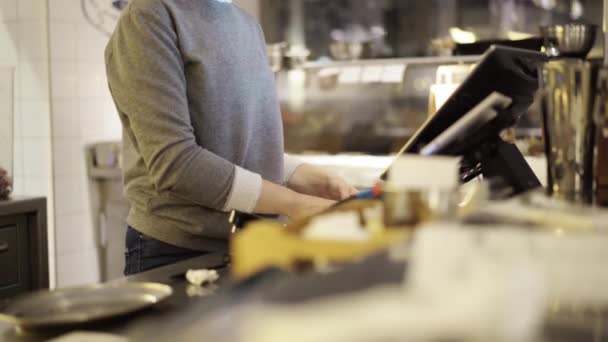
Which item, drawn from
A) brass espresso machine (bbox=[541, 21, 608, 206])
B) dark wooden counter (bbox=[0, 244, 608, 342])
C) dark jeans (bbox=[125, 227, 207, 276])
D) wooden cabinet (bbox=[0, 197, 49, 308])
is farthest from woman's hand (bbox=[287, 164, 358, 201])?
wooden cabinet (bbox=[0, 197, 49, 308])

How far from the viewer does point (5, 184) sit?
3176mm

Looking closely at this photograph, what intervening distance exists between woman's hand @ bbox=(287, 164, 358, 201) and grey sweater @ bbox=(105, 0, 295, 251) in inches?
2.3

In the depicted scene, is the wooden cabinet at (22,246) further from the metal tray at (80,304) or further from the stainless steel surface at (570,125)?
the stainless steel surface at (570,125)

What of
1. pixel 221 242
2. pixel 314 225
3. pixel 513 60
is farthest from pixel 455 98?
pixel 221 242

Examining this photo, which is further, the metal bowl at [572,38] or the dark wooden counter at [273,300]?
the metal bowl at [572,38]

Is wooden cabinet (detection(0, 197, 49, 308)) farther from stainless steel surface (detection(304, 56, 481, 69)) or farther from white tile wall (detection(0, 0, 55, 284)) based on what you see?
stainless steel surface (detection(304, 56, 481, 69))

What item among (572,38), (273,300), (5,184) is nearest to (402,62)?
(572,38)

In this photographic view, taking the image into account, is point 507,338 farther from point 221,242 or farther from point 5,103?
point 5,103

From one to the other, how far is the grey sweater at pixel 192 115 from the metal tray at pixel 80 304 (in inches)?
16.5

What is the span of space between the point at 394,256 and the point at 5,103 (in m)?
2.84

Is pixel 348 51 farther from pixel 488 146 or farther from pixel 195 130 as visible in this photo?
pixel 488 146

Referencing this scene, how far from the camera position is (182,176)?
1.55 m

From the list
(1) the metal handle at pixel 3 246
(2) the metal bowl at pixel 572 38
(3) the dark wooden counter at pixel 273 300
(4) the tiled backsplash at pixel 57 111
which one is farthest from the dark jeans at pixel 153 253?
(4) the tiled backsplash at pixel 57 111

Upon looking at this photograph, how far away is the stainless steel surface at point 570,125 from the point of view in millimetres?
1131
